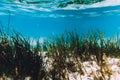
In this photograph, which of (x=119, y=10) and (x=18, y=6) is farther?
(x=119, y=10)

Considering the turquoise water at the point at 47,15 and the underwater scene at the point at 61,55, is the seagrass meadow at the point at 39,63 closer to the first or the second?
the underwater scene at the point at 61,55

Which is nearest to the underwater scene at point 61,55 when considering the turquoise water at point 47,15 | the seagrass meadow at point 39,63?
the seagrass meadow at point 39,63

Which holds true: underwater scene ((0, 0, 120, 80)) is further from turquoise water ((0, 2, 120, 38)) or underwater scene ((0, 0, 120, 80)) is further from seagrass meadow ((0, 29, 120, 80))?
turquoise water ((0, 2, 120, 38))

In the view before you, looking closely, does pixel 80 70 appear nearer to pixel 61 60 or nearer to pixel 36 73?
pixel 61 60

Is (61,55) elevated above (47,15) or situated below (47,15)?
above

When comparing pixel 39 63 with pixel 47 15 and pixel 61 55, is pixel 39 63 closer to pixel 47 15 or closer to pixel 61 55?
pixel 61 55

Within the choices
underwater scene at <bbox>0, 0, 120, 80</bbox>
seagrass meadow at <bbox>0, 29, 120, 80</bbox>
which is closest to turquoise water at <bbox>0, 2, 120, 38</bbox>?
underwater scene at <bbox>0, 0, 120, 80</bbox>

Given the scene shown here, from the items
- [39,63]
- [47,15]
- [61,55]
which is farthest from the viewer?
[47,15]

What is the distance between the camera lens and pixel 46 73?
3.71 m

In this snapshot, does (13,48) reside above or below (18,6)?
Result: above

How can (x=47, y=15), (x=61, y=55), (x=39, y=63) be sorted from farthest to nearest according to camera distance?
(x=47, y=15), (x=61, y=55), (x=39, y=63)


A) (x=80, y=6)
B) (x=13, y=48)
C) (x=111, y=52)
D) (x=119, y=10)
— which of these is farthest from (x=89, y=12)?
(x=13, y=48)

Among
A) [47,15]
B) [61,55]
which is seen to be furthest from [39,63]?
[47,15]

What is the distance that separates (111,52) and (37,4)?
15.1 metres
